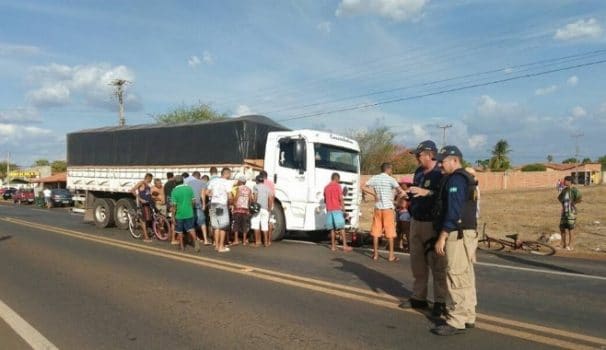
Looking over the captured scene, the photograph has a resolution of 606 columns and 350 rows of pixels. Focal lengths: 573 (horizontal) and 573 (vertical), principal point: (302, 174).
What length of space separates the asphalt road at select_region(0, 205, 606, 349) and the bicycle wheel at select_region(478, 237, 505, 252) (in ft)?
4.03

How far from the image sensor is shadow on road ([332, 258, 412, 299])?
746 centimetres

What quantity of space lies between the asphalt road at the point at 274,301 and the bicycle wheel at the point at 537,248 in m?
0.94

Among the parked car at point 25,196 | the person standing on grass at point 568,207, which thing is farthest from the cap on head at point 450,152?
the parked car at point 25,196

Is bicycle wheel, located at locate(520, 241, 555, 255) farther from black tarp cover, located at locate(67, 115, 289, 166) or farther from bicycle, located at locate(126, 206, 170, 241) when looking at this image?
bicycle, located at locate(126, 206, 170, 241)

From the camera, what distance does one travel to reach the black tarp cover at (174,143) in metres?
14.5

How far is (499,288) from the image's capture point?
773 cm

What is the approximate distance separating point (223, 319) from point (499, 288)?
12.6 feet

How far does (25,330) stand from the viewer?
5.95m

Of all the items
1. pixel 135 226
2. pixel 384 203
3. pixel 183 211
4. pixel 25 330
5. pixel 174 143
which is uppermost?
pixel 174 143

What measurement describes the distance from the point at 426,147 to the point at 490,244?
821 cm

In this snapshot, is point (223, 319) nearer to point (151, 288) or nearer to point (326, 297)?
point (326, 297)

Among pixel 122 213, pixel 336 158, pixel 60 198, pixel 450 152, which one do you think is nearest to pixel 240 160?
pixel 336 158

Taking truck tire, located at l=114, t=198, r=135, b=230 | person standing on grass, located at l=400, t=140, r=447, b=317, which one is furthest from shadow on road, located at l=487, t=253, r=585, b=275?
truck tire, located at l=114, t=198, r=135, b=230

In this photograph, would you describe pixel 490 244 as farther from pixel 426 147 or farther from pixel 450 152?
pixel 450 152
